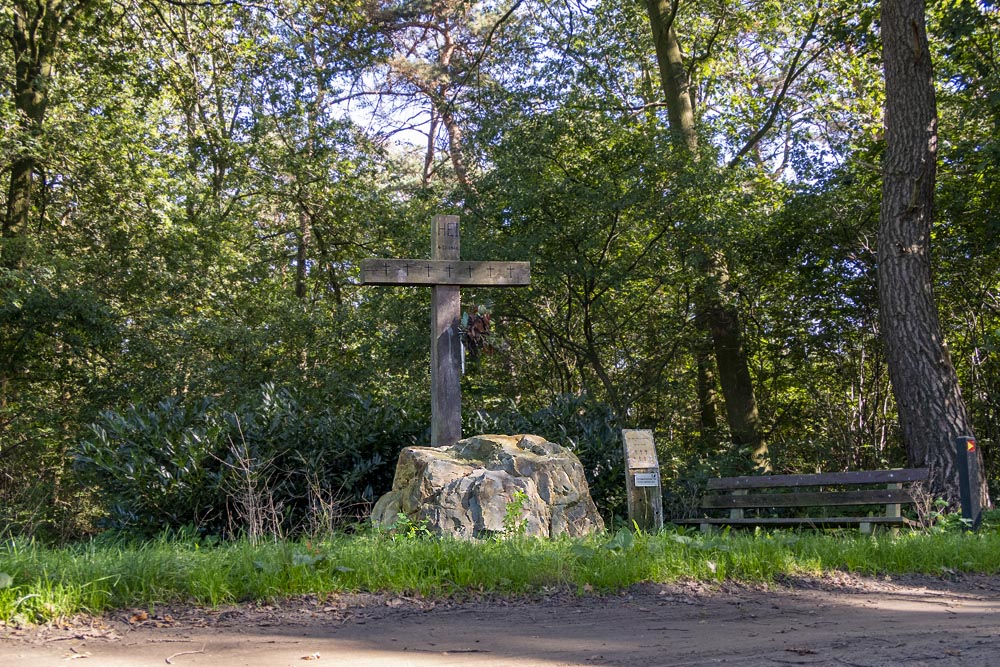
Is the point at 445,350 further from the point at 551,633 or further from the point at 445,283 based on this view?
the point at 551,633

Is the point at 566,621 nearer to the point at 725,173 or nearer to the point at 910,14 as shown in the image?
the point at 910,14

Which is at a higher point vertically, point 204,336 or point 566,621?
point 204,336

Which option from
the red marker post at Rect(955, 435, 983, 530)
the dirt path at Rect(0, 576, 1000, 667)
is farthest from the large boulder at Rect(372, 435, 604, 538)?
the red marker post at Rect(955, 435, 983, 530)

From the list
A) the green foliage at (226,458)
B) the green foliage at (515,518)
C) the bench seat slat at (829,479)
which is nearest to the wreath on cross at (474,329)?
the green foliage at (226,458)

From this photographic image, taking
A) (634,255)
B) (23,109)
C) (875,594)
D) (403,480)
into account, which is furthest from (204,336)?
(875,594)

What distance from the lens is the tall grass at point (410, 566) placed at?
4.93m

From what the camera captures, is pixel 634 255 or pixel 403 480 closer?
pixel 403 480

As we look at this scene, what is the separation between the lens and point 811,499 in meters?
10.6

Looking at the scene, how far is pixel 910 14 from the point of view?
11.4 m

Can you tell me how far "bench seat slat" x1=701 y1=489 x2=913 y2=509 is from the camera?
9.69 metres

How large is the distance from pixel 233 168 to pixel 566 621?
16562 millimetres

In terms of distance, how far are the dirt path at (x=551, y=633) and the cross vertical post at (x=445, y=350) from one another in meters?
4.49

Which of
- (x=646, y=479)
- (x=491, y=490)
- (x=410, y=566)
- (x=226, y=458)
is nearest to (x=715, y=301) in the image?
(x=646, y=479)

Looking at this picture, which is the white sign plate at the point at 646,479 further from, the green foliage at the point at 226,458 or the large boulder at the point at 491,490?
the green foliage at the point at 226,458
